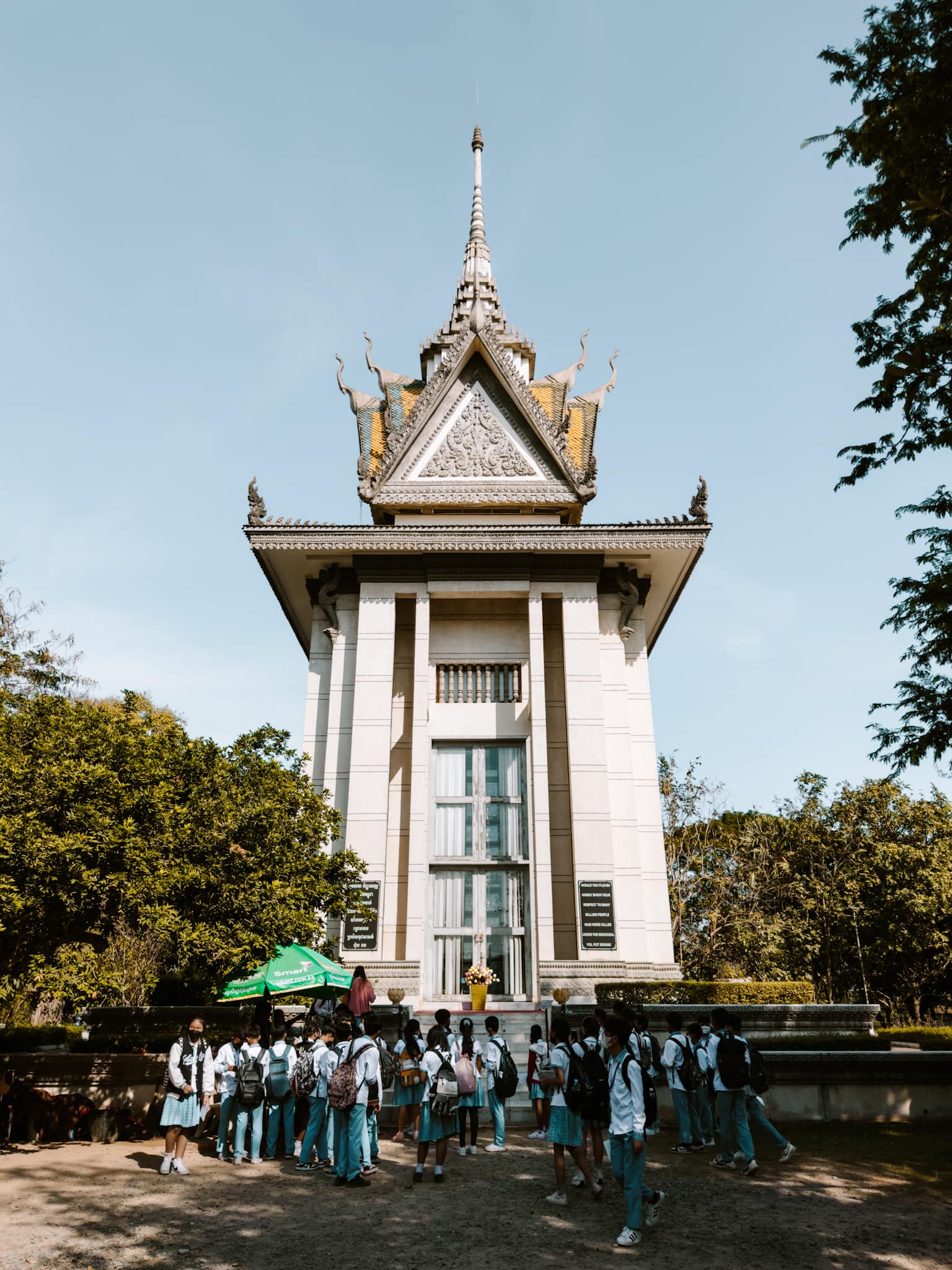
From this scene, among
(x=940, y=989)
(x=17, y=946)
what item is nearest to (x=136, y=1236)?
(x=17, y=946)

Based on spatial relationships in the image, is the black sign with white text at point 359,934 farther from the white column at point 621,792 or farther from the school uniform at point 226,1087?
the school uniform at point 226,1087

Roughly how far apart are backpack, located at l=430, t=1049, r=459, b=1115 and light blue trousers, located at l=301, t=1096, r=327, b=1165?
1592 millimetres

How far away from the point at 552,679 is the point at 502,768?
8.19ft

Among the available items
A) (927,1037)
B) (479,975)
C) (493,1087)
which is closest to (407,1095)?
(493,1087)

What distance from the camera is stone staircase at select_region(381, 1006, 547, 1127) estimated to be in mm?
12727

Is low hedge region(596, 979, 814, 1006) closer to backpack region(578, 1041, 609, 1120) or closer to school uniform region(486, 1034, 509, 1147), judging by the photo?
school uniform region(486, 1034, 509, 1147)

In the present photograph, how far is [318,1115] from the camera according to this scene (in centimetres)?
1003

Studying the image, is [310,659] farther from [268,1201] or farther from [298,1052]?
[268,1201]

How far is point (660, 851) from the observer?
20.5 m

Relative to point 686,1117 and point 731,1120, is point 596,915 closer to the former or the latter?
point 686,1117

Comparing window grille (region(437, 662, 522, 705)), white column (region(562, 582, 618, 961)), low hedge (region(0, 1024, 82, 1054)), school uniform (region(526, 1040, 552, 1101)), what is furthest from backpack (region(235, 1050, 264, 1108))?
window grille (region(437, 662, 522, 705))

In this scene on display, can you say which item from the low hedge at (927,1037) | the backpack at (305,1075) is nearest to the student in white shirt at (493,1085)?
the backpack at (305,1075)

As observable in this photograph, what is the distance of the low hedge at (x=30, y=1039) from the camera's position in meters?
17.0

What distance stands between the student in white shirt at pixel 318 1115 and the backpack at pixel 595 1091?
2.99m
